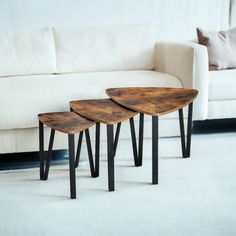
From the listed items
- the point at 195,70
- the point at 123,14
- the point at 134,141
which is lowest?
the point at 134,141

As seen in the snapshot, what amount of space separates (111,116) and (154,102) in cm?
28

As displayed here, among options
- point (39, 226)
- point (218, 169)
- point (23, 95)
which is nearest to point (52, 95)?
point (23, 95)

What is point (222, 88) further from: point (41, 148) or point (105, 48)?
point (41, 148)

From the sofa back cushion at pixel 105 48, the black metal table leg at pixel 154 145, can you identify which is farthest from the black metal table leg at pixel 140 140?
the sofa back cushion at pixel 105 48

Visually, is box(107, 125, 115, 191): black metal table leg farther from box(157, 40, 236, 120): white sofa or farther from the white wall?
the white wall

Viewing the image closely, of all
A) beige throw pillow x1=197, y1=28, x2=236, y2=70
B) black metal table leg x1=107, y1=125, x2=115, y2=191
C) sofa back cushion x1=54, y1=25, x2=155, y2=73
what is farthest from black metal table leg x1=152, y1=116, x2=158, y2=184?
beige throw pillow x1=197, y1=28, x2=236, y2=70

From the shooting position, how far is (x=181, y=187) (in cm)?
189

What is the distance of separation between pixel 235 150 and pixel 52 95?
1132 millimetres

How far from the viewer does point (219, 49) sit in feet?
9.74

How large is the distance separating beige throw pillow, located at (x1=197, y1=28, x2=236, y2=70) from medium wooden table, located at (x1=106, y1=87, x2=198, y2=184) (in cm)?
86

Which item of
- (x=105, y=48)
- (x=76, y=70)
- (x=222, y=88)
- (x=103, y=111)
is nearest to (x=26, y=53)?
(x=76, y=70)

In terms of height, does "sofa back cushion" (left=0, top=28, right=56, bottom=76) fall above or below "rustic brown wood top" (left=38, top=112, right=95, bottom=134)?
above

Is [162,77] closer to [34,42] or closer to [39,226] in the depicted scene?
[34,42]

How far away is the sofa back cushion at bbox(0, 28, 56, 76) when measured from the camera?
2.68 metres
